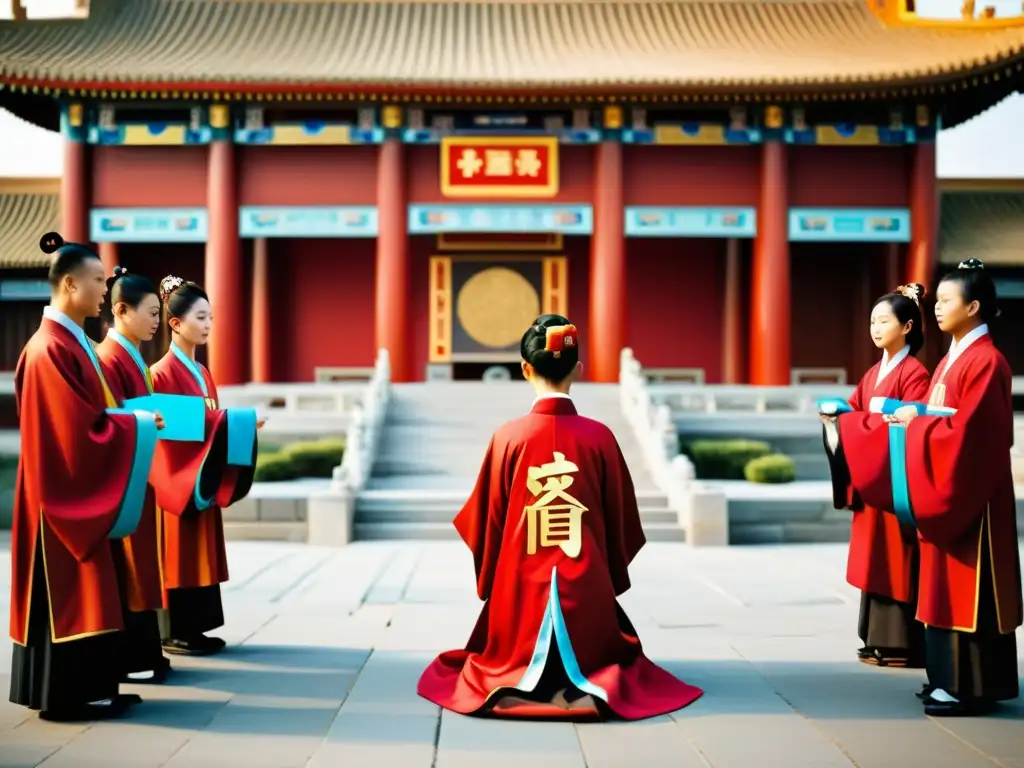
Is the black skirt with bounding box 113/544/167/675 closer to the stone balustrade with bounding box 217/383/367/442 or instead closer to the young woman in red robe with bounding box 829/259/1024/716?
the young woman in red robe with bounding box 829/259/1024/716

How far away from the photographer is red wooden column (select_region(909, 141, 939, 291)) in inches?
613

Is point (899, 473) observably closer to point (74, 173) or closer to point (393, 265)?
point (393, 265)

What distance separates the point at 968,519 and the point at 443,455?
336 inches

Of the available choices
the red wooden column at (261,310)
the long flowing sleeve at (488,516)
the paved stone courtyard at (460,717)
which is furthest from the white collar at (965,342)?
the red wooden column at (261,310)

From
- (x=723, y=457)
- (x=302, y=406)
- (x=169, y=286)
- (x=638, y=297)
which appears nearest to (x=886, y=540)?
(x=169, y=286)

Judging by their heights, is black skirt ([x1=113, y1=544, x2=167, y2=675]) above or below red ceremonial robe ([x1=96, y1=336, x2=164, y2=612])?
below

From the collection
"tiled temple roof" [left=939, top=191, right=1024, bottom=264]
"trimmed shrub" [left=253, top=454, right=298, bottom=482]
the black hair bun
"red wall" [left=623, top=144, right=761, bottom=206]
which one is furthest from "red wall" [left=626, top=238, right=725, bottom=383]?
the black hair bun

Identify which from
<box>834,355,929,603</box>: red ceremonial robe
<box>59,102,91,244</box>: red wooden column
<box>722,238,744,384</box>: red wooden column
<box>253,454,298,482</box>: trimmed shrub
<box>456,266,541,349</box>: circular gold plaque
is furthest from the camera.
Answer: <box>722,238,744,384</box>: red wooden column

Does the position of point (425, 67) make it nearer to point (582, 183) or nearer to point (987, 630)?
point (582, 183)

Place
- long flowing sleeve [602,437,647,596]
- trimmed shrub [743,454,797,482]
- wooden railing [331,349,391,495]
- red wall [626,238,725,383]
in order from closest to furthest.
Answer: long flowing sleeve [602,437,647,596], wooden railing [331,349,391,495], trimmed shrub [743,454,797,482], red wall [626,238,725,383]

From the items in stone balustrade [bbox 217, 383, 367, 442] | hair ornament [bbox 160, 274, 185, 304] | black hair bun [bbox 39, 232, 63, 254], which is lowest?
stone balustrade [bbox 217, 383, 367, 442]

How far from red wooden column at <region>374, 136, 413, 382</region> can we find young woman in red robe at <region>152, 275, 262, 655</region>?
403 inches

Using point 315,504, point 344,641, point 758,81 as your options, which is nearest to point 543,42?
point 758,81

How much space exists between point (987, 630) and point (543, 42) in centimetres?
1465
